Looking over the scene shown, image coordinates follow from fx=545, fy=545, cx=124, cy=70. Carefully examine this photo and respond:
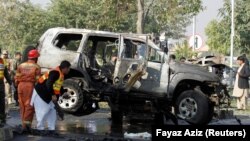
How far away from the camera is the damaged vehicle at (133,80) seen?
11969 millimetres

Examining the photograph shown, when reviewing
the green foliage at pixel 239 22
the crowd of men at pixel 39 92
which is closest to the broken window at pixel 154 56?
the crowd of men at pixel 39 92

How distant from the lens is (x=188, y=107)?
1205 cm

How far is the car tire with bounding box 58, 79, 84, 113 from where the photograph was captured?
12.1m

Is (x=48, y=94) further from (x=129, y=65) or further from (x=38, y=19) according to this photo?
(x=38, y=19)

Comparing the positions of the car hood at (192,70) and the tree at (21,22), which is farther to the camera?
the tree at (21,22)

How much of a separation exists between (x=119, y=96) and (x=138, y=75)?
67 centimetres

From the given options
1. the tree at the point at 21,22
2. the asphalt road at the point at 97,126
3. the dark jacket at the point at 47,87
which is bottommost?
the asphalt road at the point at 97,126

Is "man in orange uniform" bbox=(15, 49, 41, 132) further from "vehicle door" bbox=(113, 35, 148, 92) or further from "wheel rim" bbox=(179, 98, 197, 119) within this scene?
"wheel rim" bbox=(179, 98, 197, 119)

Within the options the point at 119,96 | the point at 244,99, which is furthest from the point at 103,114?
the point at 244,99

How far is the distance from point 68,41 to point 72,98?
1594 mm

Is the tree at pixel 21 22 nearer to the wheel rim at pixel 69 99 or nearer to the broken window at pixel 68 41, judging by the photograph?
the broken window at pixel 68 41

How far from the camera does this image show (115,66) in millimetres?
12055

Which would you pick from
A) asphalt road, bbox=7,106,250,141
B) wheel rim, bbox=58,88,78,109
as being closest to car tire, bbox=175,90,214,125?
asphalt road, bbox=7,106,250,141

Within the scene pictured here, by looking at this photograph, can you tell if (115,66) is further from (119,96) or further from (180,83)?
(180,83)
